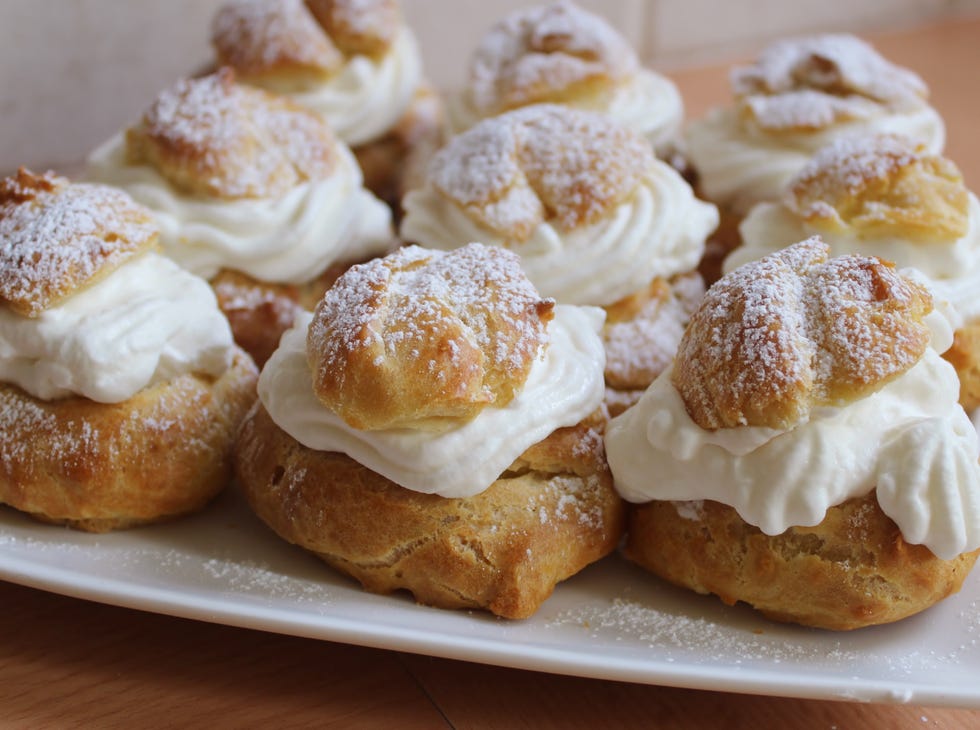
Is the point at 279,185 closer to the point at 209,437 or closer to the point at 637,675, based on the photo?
the point at 209,437

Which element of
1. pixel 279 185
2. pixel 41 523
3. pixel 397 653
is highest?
pixel 279 185

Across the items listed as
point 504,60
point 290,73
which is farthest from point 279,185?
point 504,60

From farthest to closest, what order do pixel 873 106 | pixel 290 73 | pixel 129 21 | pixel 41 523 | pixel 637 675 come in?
1. pixel 129 21
2. pixel 290 73
3. pixel 873 106
4. pixel 41 523
5. pixel 637 675

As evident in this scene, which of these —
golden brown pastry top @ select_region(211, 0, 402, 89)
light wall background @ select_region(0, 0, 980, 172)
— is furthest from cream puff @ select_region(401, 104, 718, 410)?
light wall background @ select_region(0, 0, 980, 172)

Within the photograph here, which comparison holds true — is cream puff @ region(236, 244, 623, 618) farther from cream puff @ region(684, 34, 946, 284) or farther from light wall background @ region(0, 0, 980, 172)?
light wall background @ region(0, 0, 980, 172)

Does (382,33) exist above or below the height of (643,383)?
above

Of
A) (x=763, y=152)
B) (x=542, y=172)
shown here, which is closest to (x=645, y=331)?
(x=542, y=172)

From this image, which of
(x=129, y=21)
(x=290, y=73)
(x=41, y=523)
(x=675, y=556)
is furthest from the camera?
(x=129, y=21)
